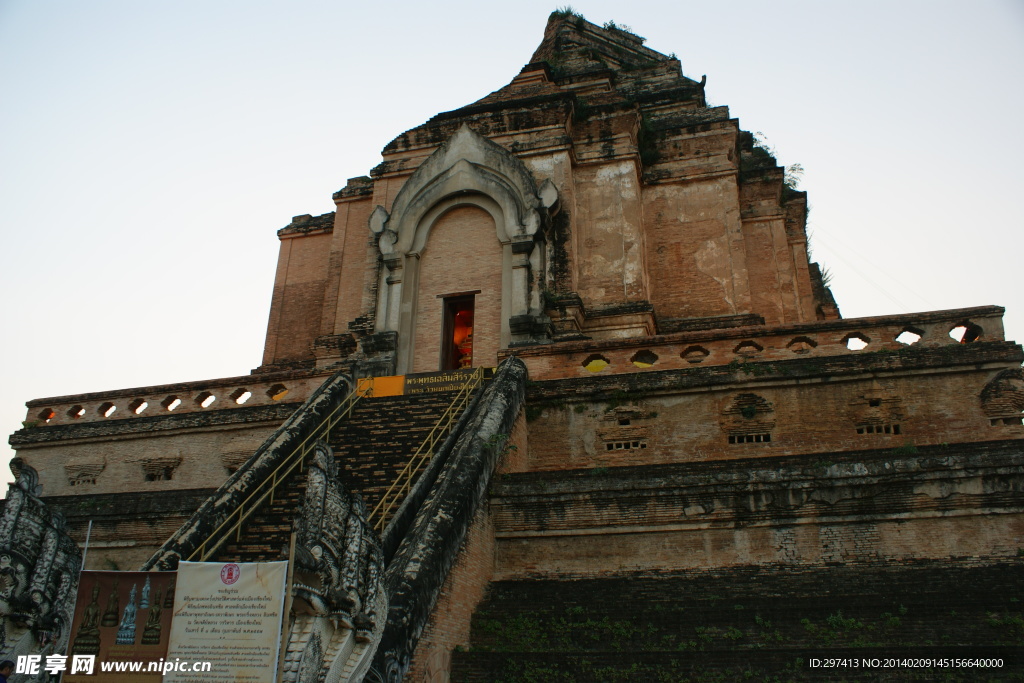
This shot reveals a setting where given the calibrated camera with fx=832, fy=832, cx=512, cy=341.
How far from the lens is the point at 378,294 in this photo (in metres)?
16.1

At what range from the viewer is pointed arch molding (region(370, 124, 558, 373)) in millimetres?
15234

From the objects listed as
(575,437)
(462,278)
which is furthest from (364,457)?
(462,278)

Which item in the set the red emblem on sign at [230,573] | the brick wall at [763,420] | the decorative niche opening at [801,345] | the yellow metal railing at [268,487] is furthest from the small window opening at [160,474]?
the decorative niche opening at [801,345]

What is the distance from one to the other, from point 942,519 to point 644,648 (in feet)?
11.6

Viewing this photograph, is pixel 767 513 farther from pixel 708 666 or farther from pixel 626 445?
pixel 626 445

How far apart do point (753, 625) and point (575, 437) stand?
460cm

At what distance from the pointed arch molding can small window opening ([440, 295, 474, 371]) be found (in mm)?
615

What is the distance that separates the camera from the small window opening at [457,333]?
51.3 feet

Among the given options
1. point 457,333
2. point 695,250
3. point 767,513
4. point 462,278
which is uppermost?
point 695,250

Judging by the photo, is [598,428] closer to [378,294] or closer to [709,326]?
[709,326]

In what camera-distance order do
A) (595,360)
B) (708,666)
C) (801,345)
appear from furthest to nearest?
1. (595,360)
2. (801,345)
3. (708,666)

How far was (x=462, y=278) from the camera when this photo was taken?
15.9m
